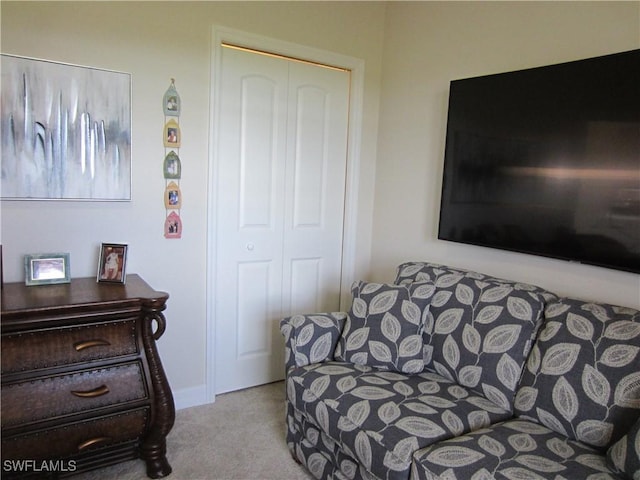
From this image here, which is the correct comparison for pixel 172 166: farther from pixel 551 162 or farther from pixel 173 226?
pixel 551 162

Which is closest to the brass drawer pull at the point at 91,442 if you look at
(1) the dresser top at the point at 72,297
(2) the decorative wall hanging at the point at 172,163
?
(1) the dresser top at the point at 72,297

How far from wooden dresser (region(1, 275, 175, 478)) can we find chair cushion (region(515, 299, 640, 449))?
155cm

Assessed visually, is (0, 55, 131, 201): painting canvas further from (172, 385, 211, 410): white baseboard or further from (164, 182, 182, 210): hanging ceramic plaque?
(172, 385, 211, 410): white baseboard

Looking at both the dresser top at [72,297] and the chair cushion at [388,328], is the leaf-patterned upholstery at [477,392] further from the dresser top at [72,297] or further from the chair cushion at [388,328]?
the dresser top at [72,297]

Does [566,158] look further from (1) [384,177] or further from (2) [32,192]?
(2) [32,192]

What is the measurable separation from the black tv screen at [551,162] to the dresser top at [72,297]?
5.38 feet

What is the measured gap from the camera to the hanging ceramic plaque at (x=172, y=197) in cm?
243

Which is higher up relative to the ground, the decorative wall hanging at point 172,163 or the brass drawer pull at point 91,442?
the decorative wall hanging at point 172,163

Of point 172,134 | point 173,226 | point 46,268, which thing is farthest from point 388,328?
point 46,268

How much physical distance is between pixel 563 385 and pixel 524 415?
0.65 ft

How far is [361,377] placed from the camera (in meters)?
1.96

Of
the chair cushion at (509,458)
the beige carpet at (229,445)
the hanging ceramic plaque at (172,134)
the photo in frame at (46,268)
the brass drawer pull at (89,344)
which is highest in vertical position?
the hanging ceramic plaque at (172,134)

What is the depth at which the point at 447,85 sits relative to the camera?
262cm

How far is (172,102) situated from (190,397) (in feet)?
5.49
